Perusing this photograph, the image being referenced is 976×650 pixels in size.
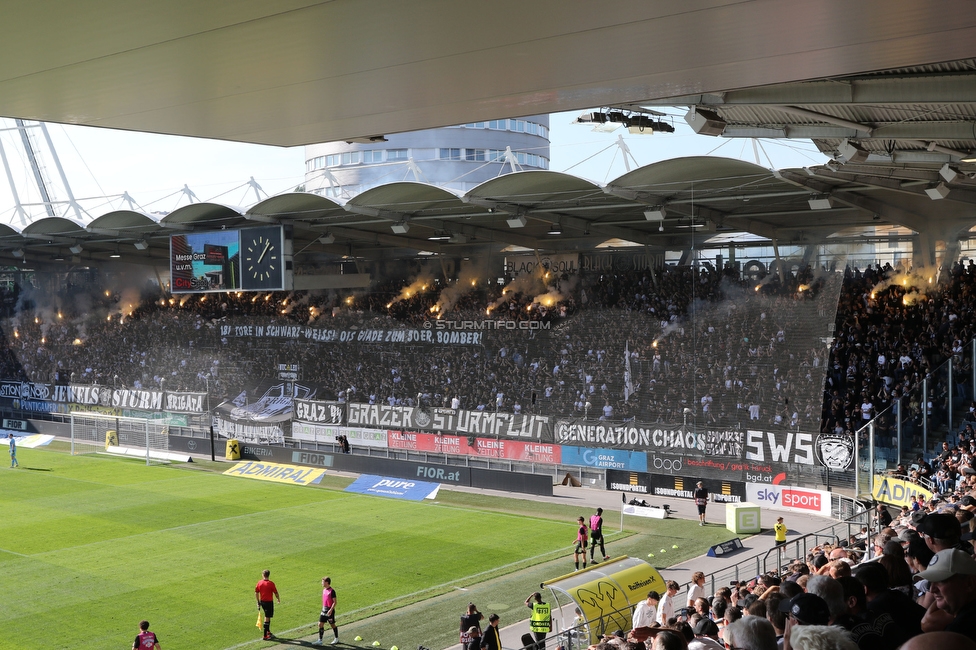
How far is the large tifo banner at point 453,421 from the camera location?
3000cm

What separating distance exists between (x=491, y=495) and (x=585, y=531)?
351 inches

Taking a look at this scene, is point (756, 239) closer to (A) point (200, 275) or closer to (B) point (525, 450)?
(B) point (525, 450)

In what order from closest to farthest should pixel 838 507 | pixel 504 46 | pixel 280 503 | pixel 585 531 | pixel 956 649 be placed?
pixel 956 649 → pixel 504 46 → pixel 585 531 → pixel 838 507 → pixel 280 503

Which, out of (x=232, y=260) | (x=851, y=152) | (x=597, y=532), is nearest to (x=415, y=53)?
(x=851, y=152)

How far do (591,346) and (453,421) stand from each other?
5.49m

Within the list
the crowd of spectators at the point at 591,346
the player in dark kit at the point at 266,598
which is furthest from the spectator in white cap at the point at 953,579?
the crowd of spectators at the point at 591,346

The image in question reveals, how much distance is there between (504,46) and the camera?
3695 millimetres

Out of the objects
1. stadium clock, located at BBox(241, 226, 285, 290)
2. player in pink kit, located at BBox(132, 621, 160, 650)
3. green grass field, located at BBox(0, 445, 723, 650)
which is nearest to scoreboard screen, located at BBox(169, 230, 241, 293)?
stadium clock, located at BBox(241, 226, 285, 290)

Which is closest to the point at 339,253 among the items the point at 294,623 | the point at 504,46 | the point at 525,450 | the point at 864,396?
the point at 525,450

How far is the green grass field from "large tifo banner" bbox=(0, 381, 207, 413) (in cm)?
952

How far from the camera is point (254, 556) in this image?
20.9 meters

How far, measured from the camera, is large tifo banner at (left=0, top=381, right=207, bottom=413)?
40.8 m

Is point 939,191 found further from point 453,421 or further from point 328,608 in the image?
point 453,421

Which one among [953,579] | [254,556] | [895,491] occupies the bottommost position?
[254,556]
